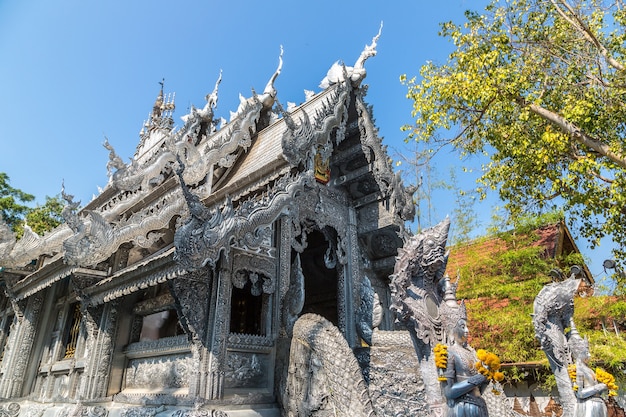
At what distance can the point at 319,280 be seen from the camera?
26.9ft

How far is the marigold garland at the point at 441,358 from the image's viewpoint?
2996 mm

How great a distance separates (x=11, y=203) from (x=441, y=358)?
1960 centimetres

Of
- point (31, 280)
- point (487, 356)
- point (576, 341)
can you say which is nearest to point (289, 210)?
point (487, 356)

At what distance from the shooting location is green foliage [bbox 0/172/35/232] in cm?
1744

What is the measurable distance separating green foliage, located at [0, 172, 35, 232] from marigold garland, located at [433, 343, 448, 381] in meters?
18.5

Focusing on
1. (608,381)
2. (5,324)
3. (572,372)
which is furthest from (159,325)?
(5,324)

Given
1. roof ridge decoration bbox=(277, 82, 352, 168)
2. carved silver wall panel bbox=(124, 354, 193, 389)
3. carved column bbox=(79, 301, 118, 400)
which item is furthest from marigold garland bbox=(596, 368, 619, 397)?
carved column bbox=(79, 301, 118, 400)

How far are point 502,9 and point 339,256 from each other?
22.6ft

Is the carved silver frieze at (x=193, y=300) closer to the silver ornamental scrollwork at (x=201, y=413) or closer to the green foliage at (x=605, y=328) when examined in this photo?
the silver ornamental scrollwork at (x=201, y=413)

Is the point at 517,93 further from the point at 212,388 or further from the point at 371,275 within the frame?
the point at 212,388

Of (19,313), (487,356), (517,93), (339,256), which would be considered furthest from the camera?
(19,313)

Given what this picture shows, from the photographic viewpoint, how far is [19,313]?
9172mm

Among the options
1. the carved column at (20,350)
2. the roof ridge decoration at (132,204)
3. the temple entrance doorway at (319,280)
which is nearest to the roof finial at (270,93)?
the roof ridge decoration at (132,204)

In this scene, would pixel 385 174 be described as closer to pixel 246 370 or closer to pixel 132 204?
pixel 246 370
